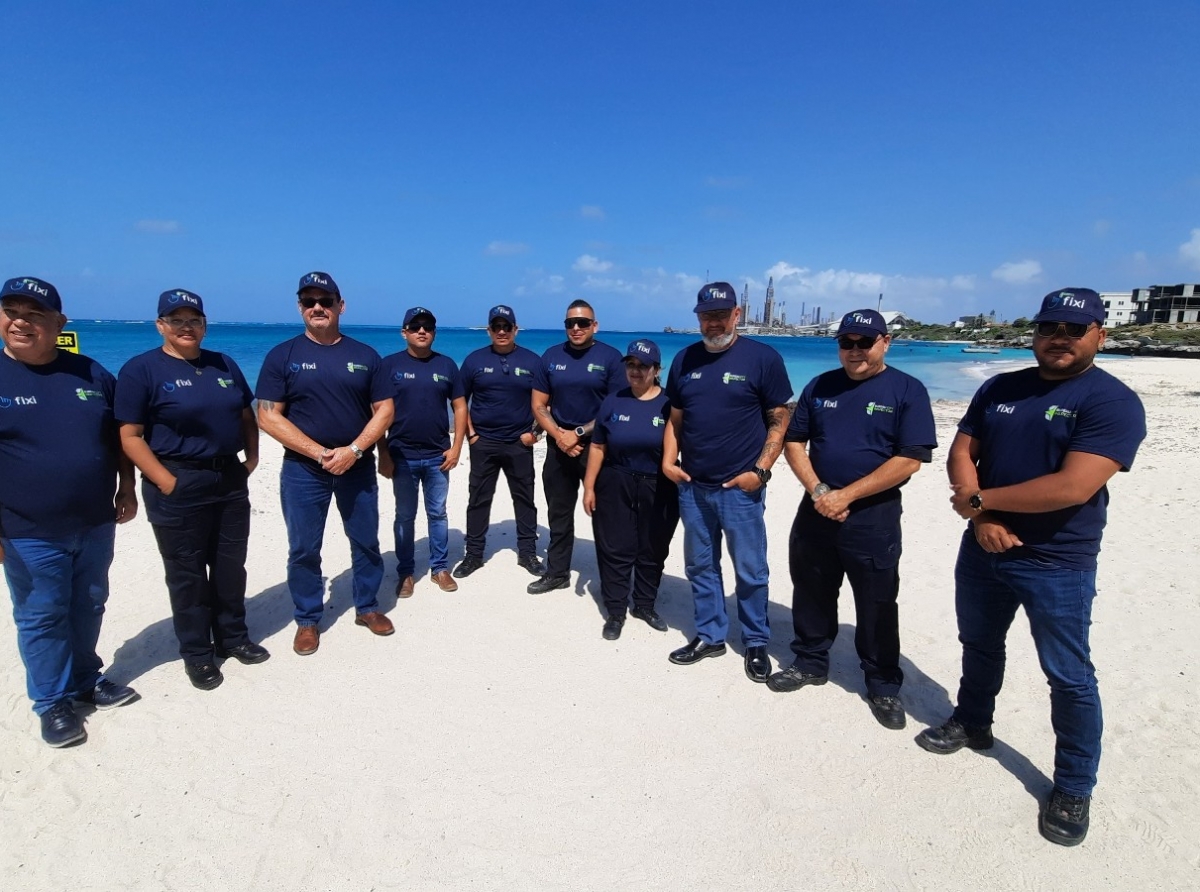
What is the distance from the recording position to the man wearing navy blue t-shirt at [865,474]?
3287 mm

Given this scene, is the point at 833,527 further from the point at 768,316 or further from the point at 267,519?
the point at 768,316

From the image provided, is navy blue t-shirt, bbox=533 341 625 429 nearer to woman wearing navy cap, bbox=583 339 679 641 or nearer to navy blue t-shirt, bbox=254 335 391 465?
woman wearing navy cap, bbox=583 339 679 641

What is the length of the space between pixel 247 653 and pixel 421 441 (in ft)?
6.63

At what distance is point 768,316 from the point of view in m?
149

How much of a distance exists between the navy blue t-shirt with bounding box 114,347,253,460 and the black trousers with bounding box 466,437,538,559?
2174mm

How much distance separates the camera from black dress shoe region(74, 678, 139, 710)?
351 cm

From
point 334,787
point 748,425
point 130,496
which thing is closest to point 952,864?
point 748,425

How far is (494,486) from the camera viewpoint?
5672 millimetres

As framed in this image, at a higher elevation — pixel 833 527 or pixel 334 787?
pixel 833 527

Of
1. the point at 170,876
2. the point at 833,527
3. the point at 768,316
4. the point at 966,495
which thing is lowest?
the point at 170,876

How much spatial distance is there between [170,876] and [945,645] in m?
4.81

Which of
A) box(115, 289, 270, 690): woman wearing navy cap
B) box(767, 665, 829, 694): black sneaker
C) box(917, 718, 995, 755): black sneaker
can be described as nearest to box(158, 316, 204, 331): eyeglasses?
box(115, 289, 270, 690): woman wearing navy cap

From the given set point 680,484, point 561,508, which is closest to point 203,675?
point 561,508

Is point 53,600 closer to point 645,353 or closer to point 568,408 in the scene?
point 568,408
